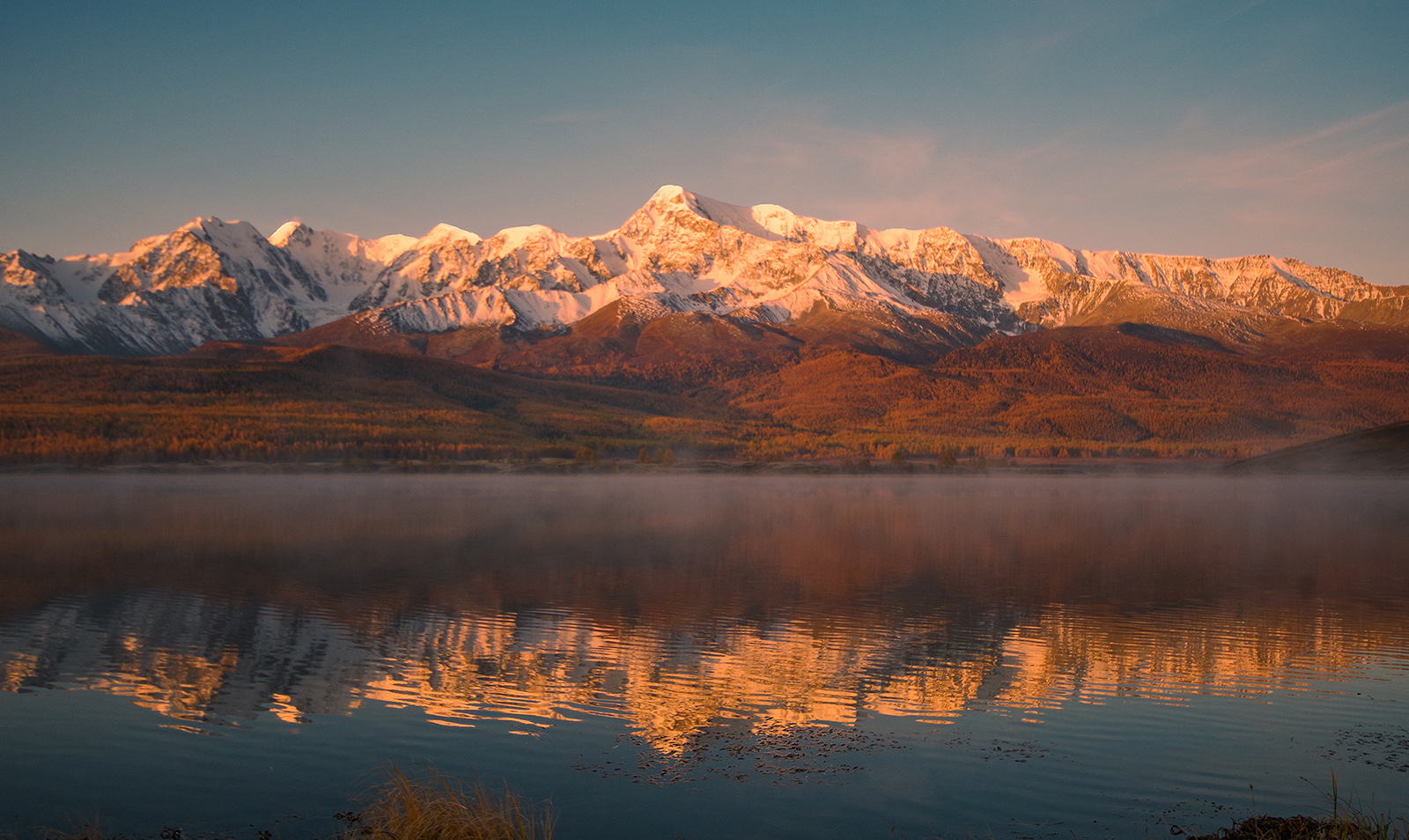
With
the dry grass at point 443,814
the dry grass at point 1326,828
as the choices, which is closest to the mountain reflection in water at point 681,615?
the dry grass at point 443,814

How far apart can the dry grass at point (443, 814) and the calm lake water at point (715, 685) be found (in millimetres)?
769

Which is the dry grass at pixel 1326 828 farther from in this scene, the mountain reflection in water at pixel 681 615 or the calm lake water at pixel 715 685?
the mountain reflection in water at pixel 681 615

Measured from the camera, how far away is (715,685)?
1115 inches

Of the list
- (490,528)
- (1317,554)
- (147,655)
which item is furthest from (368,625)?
(1317,554)

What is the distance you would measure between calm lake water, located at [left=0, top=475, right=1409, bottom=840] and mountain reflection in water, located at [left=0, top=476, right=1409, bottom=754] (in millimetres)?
219

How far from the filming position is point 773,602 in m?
44.4

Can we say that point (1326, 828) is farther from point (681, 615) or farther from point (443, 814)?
point (681, 615)

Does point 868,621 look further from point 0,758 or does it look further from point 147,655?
point 0,758

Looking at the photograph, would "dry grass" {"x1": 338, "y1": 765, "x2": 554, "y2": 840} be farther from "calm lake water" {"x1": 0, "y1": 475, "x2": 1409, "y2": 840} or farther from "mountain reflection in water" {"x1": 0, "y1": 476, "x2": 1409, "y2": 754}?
"mountain reflection in water" {"x1": 0, "y1": 476, "x2": 1409, "y2": 754}

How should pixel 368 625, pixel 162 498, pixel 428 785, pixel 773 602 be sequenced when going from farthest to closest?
pixel 162 498
pixel 773 602
pixel 368 625
pixel 428 785

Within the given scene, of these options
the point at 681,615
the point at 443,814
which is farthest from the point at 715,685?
the point at 443,814

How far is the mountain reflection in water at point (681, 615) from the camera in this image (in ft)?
90.0

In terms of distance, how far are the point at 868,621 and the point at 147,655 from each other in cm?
2284

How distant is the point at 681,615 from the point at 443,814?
24.6 metres
